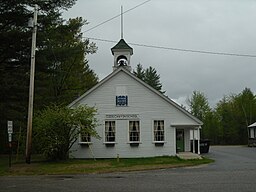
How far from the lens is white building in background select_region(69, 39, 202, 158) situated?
3519 cm

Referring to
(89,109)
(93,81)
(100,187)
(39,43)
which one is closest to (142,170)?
(89,109)

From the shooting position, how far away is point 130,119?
116ft

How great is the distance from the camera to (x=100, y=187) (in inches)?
636

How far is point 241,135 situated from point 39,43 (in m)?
57.5

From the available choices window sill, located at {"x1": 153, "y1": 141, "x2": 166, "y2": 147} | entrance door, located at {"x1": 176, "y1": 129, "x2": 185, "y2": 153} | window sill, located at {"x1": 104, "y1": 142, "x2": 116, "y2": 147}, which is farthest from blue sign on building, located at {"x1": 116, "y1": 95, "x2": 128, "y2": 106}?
entrance door, located at {"x1": 176, "y1": 129, "x2": 185, "y2": 153}

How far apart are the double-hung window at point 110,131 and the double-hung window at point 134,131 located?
49.4 inches

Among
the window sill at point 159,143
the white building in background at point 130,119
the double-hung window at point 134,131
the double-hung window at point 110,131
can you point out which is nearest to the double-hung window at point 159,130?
the white building in background at point 130,119

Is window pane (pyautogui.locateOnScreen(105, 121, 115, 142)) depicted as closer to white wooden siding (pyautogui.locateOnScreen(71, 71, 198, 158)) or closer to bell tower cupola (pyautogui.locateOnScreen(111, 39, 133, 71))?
white wooden siding (pyautogui.locateOnScreen(71, 71, 198, 158))

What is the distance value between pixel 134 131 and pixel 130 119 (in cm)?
100

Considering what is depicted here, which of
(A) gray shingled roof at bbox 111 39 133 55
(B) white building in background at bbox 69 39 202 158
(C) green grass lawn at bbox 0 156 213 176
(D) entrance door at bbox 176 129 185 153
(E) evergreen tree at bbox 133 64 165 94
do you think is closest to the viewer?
(C) green grass lawn at bbox 0 156 213 176

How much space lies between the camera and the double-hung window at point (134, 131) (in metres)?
35.4

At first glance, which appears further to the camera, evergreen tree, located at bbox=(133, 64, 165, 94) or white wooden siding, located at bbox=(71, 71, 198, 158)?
evergreen tree, located at bbox=(133, 64, 165, 94)

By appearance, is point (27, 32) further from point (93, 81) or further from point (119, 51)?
point (93, 81)

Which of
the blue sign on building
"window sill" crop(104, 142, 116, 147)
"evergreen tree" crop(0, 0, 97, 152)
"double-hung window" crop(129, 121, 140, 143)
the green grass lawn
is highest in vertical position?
"evergreen tree" crop(0, 0, 97, 152)
